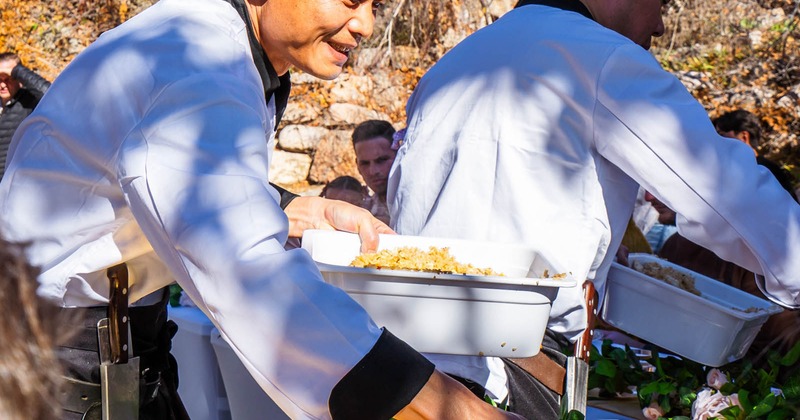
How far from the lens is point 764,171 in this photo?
6.54 ft

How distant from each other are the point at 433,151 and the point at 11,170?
105 cm

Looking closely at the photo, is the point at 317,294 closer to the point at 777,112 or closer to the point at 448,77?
the point at 448,77

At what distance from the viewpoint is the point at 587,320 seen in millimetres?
2031

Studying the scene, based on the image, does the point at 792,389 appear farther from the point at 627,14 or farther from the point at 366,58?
the point at 366,58

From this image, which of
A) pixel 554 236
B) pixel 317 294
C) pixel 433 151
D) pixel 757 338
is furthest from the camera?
pixel 757 338

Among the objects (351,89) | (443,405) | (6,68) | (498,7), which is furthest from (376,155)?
(498,7)

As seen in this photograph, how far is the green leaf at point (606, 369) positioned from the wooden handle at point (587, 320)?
40 centimetres

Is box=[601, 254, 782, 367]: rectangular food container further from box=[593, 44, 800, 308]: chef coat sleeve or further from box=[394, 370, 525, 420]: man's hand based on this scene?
box=[394, 370, 525, 420]: man's hand

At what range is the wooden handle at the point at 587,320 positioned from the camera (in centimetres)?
203

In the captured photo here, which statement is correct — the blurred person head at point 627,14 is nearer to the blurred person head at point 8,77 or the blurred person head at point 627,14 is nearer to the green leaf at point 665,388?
the green leaf at point 665,388

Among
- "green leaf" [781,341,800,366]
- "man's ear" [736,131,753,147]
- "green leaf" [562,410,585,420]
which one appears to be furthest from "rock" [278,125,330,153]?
"green leaf" [562,410,585,420]

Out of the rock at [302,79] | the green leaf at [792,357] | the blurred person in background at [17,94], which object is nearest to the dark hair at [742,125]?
the green leaf at [792,357]

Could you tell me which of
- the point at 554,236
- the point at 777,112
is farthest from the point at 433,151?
the point at 777,112

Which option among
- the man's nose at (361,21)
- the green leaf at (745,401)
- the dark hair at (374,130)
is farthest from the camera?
the dark hair at (374,130)
